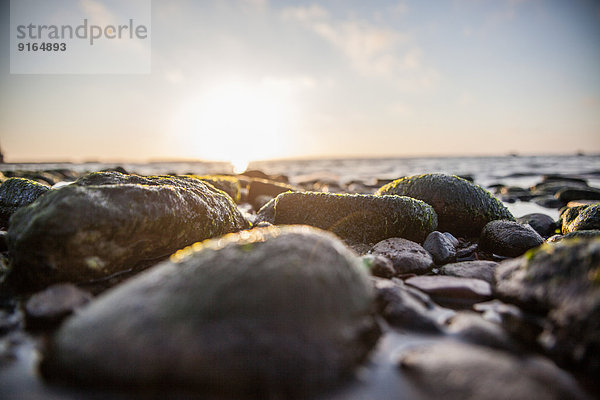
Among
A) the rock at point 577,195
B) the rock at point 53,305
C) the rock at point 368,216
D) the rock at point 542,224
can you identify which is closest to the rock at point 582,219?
the rock at point 542,224

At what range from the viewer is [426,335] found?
1771 mm

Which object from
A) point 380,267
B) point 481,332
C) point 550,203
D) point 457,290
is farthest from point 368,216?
point 550,203

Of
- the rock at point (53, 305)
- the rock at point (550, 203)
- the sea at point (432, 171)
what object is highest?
the sea at point (432, 171)

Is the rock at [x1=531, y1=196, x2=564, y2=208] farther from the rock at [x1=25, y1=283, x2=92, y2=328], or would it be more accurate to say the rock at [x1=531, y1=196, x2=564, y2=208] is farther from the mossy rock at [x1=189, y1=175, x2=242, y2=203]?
the rock at [x1=25, y1=283, x2=92, y2=328]

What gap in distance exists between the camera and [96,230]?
7.49ft

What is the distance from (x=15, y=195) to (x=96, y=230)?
10.2ft

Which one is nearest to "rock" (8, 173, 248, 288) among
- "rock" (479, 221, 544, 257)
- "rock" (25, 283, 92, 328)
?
"rock" (25, 283, 92, 328)

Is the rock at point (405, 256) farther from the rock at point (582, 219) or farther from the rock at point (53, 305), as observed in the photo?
the rock at point (582, 219)

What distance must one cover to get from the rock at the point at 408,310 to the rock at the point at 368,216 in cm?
142

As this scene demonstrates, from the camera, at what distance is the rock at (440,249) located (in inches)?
120

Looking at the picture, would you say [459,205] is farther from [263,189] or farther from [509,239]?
[263,189]

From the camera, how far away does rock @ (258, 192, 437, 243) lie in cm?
350

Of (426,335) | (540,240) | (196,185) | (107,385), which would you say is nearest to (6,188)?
(196,185)

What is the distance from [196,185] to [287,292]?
2.36 metres
